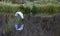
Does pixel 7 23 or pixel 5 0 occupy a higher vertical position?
pixel 5 0

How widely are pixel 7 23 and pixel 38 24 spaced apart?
0.16 meters

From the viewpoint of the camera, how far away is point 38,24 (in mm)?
799

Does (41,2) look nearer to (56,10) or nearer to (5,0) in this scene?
(56,10)

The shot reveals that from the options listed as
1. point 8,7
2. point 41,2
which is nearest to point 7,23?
point 8,7

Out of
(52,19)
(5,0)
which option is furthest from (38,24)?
(5,0)

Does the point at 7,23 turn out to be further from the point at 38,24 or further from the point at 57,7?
the point at 57,7

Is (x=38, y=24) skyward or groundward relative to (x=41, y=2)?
groundward

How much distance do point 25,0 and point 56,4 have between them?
18cm

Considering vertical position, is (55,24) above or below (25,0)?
below

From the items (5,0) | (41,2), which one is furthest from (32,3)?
(5,0)

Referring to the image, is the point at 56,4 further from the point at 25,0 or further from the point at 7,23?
the point at 7,23

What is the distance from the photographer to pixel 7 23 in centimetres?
80

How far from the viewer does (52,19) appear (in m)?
0.81

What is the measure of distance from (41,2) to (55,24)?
14cm
